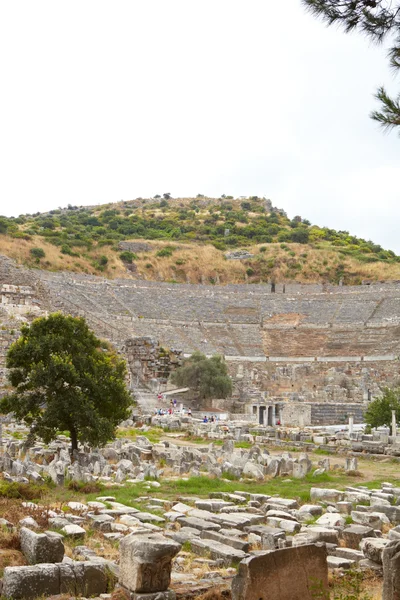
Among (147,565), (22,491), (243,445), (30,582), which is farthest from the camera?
(243,445)

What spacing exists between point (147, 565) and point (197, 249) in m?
74.1

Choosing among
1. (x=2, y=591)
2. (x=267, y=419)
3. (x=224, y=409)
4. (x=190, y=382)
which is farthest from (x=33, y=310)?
(x=2, y=591)

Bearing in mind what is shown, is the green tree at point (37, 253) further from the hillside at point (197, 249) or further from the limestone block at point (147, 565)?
the limestone block at point (147, 565)

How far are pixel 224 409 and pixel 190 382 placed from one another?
2588 mm

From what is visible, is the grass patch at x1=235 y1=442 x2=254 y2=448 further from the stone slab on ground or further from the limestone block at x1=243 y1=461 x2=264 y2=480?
the stone slab on ground

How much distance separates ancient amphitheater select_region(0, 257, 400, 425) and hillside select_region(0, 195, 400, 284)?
24.8 feet

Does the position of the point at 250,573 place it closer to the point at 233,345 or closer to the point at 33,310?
the point at 33,310

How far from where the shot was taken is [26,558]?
260 inches

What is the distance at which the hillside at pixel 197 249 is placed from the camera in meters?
68.8

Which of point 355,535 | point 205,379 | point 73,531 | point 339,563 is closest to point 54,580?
point 73,531

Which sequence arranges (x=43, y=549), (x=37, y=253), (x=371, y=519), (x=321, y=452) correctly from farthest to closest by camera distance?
(x=37, y=253) → (x=321, y=452) → (x=371, y=519) → (x=43, y=549)

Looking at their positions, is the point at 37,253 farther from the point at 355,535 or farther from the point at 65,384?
the point at 355,535

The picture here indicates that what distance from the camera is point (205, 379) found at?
120 ft

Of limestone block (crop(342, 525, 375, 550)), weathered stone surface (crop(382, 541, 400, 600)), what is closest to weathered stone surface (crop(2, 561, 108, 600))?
weathered stone surface (crop(382, 541, 400, 600))
